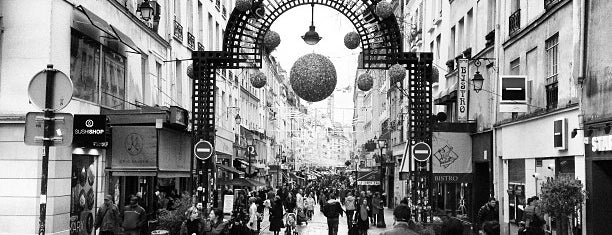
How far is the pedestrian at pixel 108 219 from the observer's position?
1697 cm

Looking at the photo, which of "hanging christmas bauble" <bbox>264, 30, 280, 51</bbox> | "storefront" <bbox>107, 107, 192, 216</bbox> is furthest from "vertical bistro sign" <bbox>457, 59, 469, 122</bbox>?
"storefront" <bbox>107, 107, 192, 216</bbox>

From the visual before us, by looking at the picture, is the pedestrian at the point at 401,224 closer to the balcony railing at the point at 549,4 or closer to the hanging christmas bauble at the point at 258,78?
the balcony railing at the point at 549,4

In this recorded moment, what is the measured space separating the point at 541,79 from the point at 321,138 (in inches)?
4302

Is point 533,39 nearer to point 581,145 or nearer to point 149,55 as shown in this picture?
point 581,145

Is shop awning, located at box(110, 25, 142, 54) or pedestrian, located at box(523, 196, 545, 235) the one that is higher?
shop awning, located at box(110, 25, 142, 54)

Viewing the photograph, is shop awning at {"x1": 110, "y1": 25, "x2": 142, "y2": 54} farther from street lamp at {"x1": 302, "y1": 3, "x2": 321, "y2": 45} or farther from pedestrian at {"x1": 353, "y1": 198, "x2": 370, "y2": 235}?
pedestrian at {"x1": 353, "y1": 198, "x2": 370, "y2": 235}

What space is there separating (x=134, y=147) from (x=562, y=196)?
11.6 m

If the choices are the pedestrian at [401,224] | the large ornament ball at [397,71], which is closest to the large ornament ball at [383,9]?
the large ornament ball at [397,71]

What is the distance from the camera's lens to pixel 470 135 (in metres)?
28.1

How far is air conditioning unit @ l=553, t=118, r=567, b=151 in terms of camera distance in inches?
704

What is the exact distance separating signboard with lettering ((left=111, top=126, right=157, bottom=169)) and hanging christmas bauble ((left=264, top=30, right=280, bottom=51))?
4.09 metres

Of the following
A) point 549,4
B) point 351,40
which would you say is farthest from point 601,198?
point 351,40

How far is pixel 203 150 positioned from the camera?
19.9 metres

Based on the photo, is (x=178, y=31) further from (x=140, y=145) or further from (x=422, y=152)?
(x=422, y=152)
